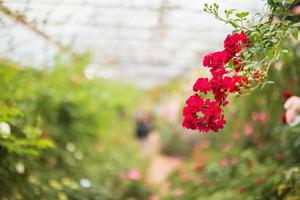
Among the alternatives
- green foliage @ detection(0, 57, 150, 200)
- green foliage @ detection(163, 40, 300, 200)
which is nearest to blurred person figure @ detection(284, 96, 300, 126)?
green foliage @ detection(163, 40, 300, 200)

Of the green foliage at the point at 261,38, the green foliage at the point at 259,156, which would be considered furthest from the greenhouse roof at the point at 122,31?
the green foliage at the point at 261,38

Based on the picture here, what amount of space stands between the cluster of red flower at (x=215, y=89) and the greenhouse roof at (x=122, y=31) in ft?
5.20

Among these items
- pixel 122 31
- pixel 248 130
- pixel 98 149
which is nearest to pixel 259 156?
pixel 248 130

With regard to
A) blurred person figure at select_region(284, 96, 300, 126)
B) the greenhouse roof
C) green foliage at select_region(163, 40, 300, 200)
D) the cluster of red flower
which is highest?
the greenhouse roof

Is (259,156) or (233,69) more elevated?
(259,156)

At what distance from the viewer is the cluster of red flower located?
1769mm

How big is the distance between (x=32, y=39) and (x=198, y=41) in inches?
152

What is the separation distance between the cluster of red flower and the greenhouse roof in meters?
1.59

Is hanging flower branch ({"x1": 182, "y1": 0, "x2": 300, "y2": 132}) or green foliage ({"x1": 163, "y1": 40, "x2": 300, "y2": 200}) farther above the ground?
green foliage ({"x1": 163, "y1": 40, "x2": 300, "y2": 200})

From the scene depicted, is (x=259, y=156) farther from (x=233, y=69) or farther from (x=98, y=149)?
(x=233, y=69)

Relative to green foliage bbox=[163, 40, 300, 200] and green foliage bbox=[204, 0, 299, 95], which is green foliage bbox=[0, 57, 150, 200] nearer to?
green foliage bbox=[163, 40, 300, 200]

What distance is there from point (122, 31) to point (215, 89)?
6.63m

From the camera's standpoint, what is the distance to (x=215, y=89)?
180cm

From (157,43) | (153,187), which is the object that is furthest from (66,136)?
(157,43)
